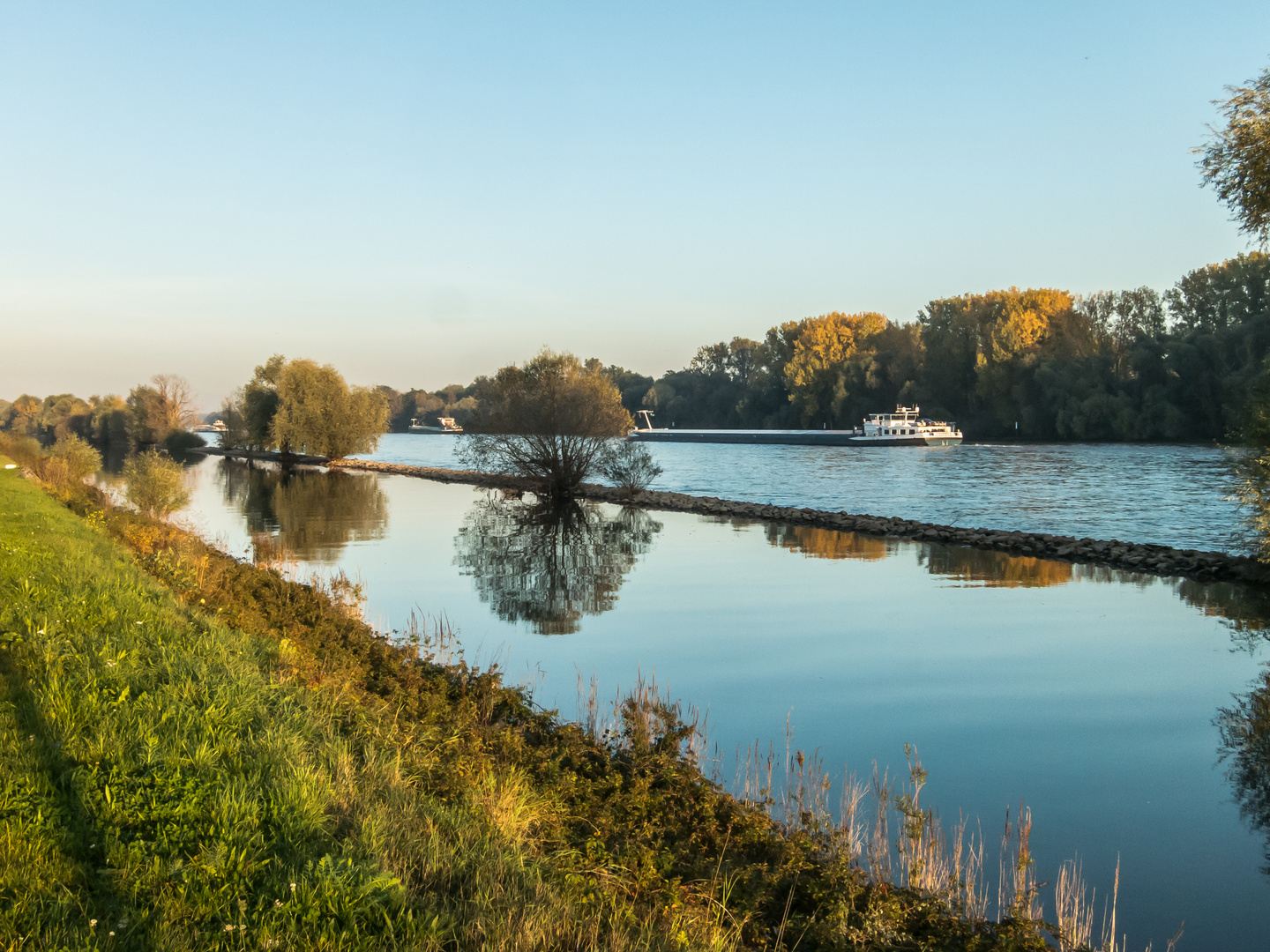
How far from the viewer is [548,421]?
3744 centimetres

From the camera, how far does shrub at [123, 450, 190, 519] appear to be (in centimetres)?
2398

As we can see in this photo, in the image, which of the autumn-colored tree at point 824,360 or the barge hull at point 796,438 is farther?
the autumn-colored tree at point 824,360

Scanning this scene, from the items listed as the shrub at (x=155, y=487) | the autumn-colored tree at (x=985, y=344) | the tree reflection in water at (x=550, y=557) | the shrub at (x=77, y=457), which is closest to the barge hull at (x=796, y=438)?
the autumn-colored tree at (x=985, y=344)

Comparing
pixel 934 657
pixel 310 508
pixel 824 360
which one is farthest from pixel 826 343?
pixel 934 657

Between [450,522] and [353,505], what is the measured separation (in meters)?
7.74

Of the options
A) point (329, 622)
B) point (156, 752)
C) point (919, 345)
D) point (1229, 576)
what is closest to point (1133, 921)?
point (156, 752)

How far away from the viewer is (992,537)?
990 inches

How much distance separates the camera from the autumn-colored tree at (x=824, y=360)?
399ft

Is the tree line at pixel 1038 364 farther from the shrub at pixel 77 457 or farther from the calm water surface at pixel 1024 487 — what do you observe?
the shrub at pixel 77 457

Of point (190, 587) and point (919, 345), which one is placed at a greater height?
point (919, 345)

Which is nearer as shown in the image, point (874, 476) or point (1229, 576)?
point (1229, 576)

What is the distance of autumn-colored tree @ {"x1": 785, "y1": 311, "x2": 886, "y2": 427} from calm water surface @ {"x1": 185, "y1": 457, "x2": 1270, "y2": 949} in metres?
95.0

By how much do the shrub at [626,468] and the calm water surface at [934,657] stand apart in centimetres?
1191

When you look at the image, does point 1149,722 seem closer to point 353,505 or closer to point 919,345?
point 353,505
